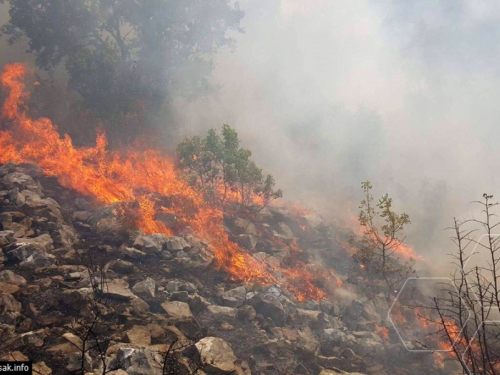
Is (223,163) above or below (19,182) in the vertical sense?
above

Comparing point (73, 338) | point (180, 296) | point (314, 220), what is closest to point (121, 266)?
point (180, 296)

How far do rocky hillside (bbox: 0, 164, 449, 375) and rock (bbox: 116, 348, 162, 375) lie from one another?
3 cm

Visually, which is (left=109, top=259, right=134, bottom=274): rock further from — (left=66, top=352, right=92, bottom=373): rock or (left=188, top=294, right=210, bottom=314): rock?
(left=66, top=352, right=92, bottom=373): rock

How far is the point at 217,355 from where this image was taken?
10.5 m

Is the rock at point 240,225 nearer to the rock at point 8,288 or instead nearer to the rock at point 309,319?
the rock at point 309,319

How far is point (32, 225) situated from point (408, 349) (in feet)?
57.3

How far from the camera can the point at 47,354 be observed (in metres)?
8.98

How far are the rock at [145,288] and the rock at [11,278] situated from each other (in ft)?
12.6

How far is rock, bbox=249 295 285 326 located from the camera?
46.7ft

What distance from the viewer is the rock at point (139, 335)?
1016 cm

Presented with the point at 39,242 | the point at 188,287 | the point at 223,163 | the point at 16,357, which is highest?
the point at 223,163

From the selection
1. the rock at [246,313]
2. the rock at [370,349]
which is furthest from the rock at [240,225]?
the rock at [370,349]

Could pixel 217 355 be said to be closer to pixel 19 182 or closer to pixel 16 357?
pixel 16 357

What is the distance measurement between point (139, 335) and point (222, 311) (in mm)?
3932
